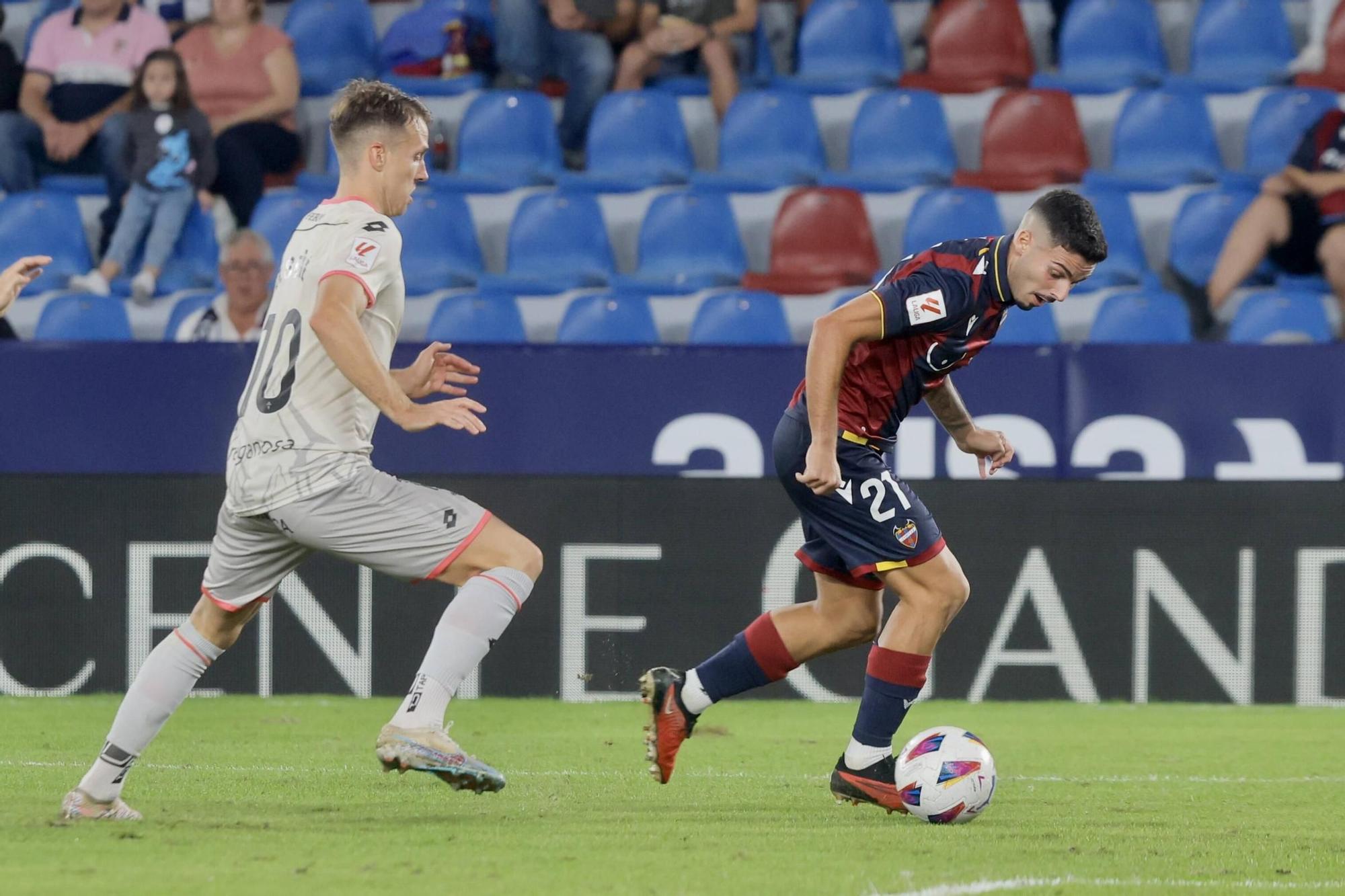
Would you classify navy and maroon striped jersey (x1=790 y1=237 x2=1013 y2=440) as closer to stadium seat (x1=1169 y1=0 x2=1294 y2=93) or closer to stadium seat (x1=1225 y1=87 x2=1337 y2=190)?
stadium seat (x1=1225 y1=87 x2=1337 y2=190)

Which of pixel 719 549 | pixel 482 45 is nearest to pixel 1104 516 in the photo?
pixel 719 549

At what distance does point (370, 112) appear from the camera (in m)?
4.50

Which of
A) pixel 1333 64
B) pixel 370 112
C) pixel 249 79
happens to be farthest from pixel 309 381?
pixel 1333 64

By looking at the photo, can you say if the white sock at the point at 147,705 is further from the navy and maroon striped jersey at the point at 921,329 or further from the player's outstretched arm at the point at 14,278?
the navy and maroon striped jersey at the point at 921,329

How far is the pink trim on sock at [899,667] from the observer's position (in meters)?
4.97

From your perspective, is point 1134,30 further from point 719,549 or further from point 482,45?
point 719,549

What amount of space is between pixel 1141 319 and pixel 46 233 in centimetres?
609

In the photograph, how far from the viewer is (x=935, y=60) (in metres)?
11.1

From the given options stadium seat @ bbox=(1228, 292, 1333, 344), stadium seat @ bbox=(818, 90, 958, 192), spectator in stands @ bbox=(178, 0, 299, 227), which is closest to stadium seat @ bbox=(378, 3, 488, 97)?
spectator in stands @ bbox=(178, 0, 299, 227)

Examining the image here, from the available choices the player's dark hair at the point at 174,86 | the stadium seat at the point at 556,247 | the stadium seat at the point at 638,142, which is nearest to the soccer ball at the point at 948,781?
the stadium seat at the point at 556,247

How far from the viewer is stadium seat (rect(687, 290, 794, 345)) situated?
948 cm

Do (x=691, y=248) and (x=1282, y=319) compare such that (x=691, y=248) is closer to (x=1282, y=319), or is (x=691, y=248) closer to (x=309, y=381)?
(x=1282, y=319)

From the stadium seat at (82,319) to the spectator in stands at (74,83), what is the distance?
1179 mm

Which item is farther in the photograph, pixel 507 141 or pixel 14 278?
pixel 507 141
